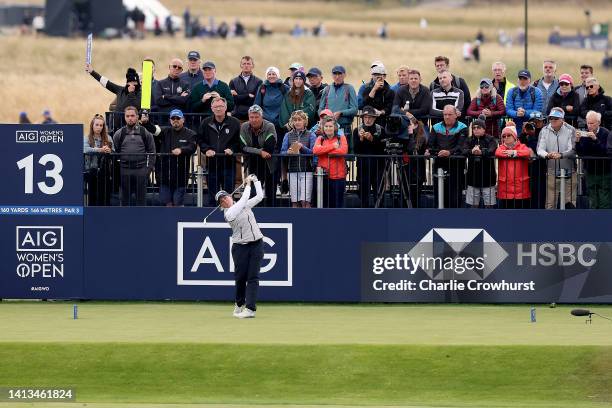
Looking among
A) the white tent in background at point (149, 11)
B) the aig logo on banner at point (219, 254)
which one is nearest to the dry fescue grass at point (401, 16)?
the white tent in background at point (149, 11)

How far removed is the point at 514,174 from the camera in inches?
892

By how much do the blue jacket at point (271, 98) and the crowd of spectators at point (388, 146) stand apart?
0.17 meters

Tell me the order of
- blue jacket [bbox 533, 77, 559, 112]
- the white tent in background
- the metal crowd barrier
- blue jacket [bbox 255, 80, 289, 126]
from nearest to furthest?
1. the metal crowd barrier
2. blue jacket [bbox 255, 80, 289, 126]
3. blue jacket [bbox 533, 77, 559, 112]
4. the white tent in background

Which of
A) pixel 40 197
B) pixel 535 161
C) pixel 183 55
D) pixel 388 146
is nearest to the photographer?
pixel 535 161

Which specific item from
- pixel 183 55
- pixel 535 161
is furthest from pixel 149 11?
pixel 535 161

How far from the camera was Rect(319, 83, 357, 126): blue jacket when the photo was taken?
23500 millimetres

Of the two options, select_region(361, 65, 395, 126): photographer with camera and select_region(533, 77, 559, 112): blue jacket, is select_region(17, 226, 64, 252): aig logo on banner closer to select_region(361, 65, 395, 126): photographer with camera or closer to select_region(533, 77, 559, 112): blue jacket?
select_region(361, 65, 395, 126): photographer with camera

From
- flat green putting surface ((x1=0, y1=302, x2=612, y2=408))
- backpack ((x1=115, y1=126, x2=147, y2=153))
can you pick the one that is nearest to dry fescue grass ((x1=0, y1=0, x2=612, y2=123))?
backpack ((x1=115, y1=126, x2=147, y2=153))

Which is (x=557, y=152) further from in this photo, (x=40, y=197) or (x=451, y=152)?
(x=40, y=197)

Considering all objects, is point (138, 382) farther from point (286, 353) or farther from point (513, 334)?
point (513, 334)

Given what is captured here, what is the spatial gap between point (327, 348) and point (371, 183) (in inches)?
233

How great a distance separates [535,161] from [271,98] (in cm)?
418

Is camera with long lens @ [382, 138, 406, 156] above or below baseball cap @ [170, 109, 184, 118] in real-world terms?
below

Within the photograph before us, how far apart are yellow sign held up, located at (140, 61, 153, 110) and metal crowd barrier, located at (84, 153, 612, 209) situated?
1.15 m
